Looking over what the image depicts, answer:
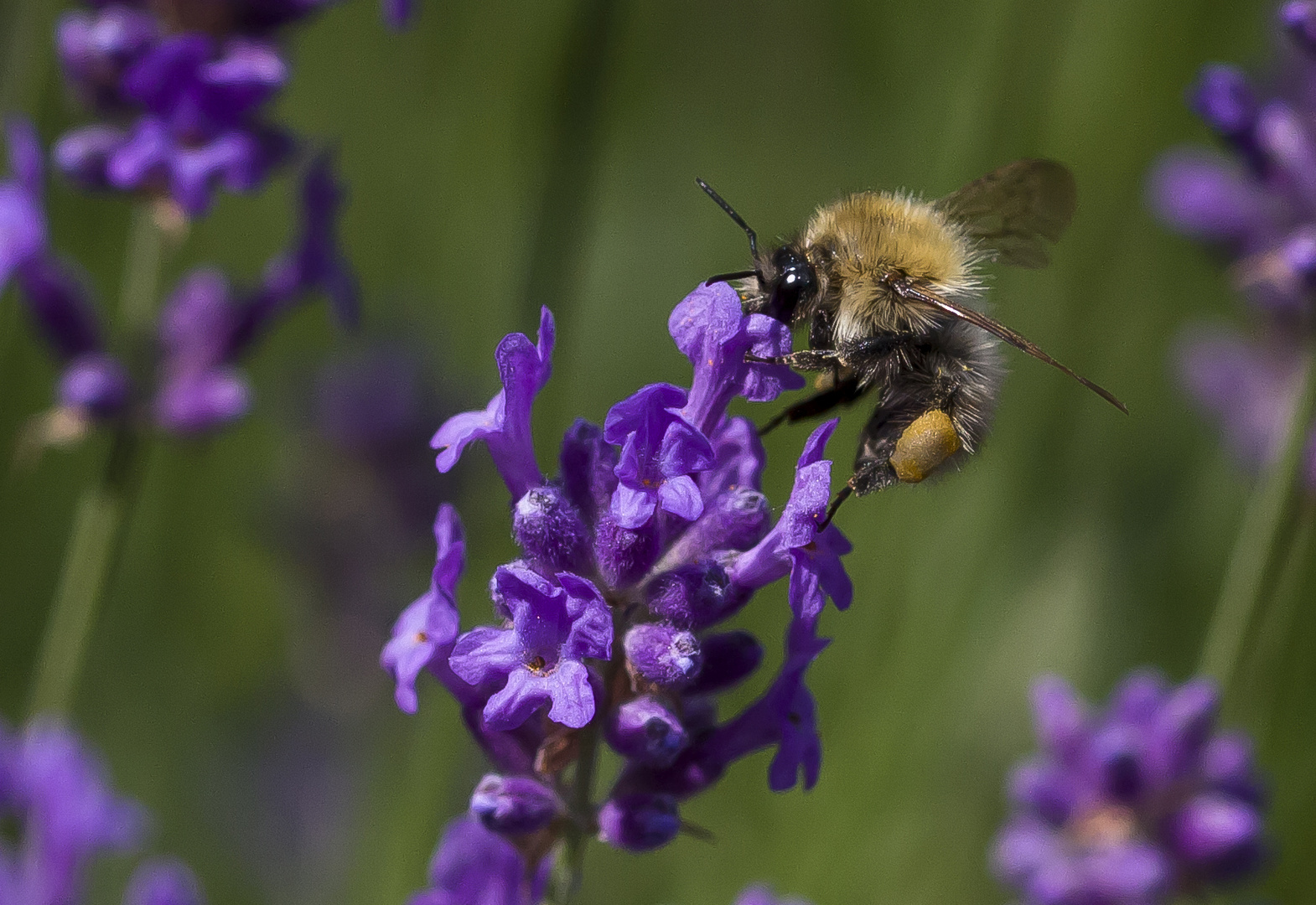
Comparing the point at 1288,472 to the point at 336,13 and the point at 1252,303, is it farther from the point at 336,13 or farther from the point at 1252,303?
the point at 336,13

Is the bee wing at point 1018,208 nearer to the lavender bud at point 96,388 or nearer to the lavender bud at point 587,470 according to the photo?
the lavender bud at point 587,470

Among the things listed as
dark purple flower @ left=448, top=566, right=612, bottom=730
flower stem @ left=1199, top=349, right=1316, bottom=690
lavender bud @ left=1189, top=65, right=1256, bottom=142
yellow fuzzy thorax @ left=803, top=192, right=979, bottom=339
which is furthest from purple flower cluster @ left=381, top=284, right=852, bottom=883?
lavender bud @ left=1189, top=65, right=1256, bottom=142

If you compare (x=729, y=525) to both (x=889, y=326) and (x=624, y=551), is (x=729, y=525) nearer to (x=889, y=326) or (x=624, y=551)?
(x=624, y=551)

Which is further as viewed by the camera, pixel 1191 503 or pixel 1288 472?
pixel 1191 503

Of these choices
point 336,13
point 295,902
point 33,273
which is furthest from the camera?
point 336,13

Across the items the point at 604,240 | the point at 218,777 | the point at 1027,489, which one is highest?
the point at 604,240

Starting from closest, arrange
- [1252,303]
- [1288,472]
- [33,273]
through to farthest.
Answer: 1. [1288,472]
2. [33,273]
3. [1252,303]

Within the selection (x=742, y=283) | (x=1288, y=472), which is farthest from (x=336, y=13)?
(x=1288, y=472)

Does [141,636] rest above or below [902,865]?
above
